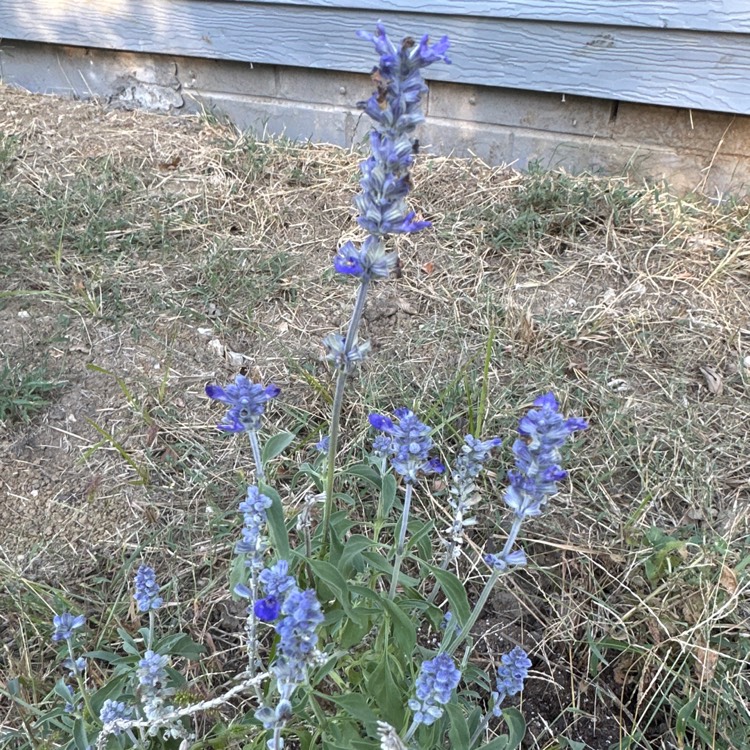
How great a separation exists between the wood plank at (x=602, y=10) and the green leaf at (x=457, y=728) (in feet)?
9.76

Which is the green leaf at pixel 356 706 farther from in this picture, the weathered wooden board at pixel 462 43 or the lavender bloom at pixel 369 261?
the weathered wooden board at pixel 462 43

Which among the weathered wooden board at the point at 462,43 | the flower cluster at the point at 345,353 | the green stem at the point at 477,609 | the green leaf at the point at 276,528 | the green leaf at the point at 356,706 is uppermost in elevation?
the weathered wooden board at the point at 462,43

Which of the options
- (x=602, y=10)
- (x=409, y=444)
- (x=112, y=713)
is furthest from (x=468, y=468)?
(x=602, y=10)

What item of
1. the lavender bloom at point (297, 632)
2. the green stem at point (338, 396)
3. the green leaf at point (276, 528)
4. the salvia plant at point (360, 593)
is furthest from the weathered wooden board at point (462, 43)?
the lavender bloom at point (297, 632)

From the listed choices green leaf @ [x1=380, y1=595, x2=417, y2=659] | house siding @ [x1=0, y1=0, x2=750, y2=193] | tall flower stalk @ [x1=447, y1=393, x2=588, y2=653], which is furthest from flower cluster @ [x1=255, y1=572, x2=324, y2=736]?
house siding @ [x1=0, y1=0, x2=750, y2=193]

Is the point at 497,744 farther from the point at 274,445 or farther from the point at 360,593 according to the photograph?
the point at 274,445

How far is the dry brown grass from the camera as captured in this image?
1.69 m

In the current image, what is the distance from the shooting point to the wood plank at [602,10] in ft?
9.29

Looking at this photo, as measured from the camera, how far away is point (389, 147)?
2.93 feet

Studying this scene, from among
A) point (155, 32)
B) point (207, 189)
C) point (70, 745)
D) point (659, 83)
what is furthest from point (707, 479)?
point (155, 32)

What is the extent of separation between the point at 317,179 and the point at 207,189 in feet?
1.72

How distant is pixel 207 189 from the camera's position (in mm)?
3164

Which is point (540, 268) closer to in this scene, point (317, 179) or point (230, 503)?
point (317, 179)

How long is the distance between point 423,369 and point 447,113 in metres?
Result: 1.76
